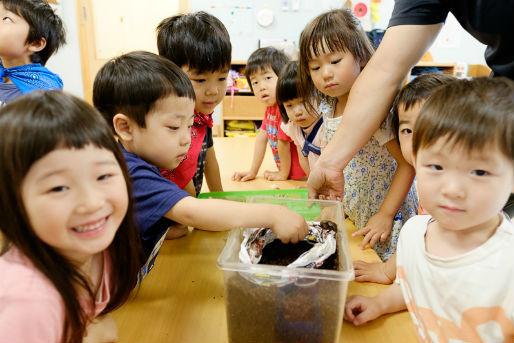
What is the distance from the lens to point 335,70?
106 centimetres

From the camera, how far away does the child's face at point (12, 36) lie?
125 cm

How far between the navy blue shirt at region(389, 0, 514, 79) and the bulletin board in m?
3.11

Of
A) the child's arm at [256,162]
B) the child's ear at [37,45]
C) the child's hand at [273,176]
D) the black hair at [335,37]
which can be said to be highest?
the black hair at [335,37]

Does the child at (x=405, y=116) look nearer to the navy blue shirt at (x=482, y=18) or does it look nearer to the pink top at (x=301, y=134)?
the navy blue shirt at (x=482, y=18)

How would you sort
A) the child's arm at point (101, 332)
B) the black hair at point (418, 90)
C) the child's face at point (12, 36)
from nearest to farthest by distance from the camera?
the child's arm at point (101, 332)
the black hair at point (418, 90)
the child's face at point (12, 36)

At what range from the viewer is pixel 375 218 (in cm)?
98

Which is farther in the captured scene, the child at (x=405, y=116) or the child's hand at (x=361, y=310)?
the child at (x=405, y=116)

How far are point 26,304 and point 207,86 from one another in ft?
2.54

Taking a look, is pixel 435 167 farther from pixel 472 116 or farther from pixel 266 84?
pixel 266 84

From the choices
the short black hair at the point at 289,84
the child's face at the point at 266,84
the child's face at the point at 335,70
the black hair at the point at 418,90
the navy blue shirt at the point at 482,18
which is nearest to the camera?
the navy blue shirt at the point at 482,18

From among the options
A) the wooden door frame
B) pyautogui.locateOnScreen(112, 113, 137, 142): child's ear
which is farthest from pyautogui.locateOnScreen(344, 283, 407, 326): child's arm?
the wooden door frame

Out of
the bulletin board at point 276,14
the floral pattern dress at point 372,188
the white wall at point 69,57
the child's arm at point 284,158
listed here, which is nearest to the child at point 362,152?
the floral pattern dress at point 372,188

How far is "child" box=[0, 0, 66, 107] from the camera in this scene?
1265mm

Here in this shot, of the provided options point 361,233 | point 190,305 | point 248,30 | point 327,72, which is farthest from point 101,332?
point 248,30
